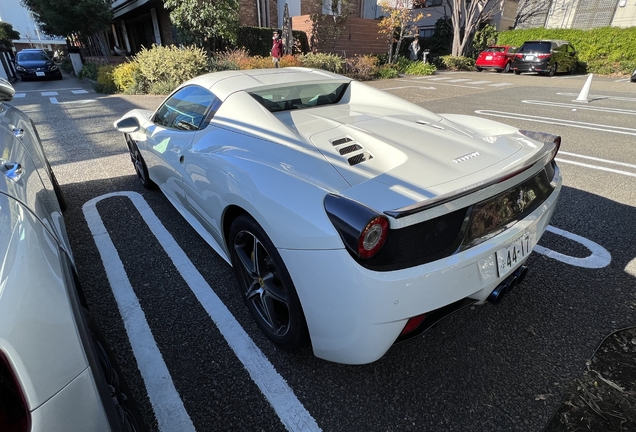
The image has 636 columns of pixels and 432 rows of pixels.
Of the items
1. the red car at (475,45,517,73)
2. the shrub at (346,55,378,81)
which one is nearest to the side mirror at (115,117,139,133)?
the shrub at (346,55,378,81)

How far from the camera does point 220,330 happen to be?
213 centimetres

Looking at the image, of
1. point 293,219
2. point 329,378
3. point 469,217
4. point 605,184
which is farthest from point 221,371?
point 605,184

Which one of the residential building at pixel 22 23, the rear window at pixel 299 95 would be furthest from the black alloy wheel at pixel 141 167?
the residential building at pixel 22 23

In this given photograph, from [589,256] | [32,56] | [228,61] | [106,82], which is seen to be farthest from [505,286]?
[32,56]

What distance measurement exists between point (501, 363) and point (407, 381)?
0.54m

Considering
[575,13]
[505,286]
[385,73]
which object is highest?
[575,13]

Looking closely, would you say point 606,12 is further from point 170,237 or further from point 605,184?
point 170,237

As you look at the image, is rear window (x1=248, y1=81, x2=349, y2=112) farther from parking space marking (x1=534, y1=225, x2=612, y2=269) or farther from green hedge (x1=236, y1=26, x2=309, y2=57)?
green hedge (x1=236, y1=26, x2=309, y2=57)

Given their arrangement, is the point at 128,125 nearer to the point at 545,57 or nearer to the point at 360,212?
the point at 360,212

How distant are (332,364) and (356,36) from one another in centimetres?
2155

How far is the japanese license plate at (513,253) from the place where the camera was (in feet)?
→ 5.28

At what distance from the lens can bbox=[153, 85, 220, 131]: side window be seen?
8.45ft

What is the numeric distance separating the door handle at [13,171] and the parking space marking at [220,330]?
3.52 ft

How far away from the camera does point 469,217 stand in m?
1.51
